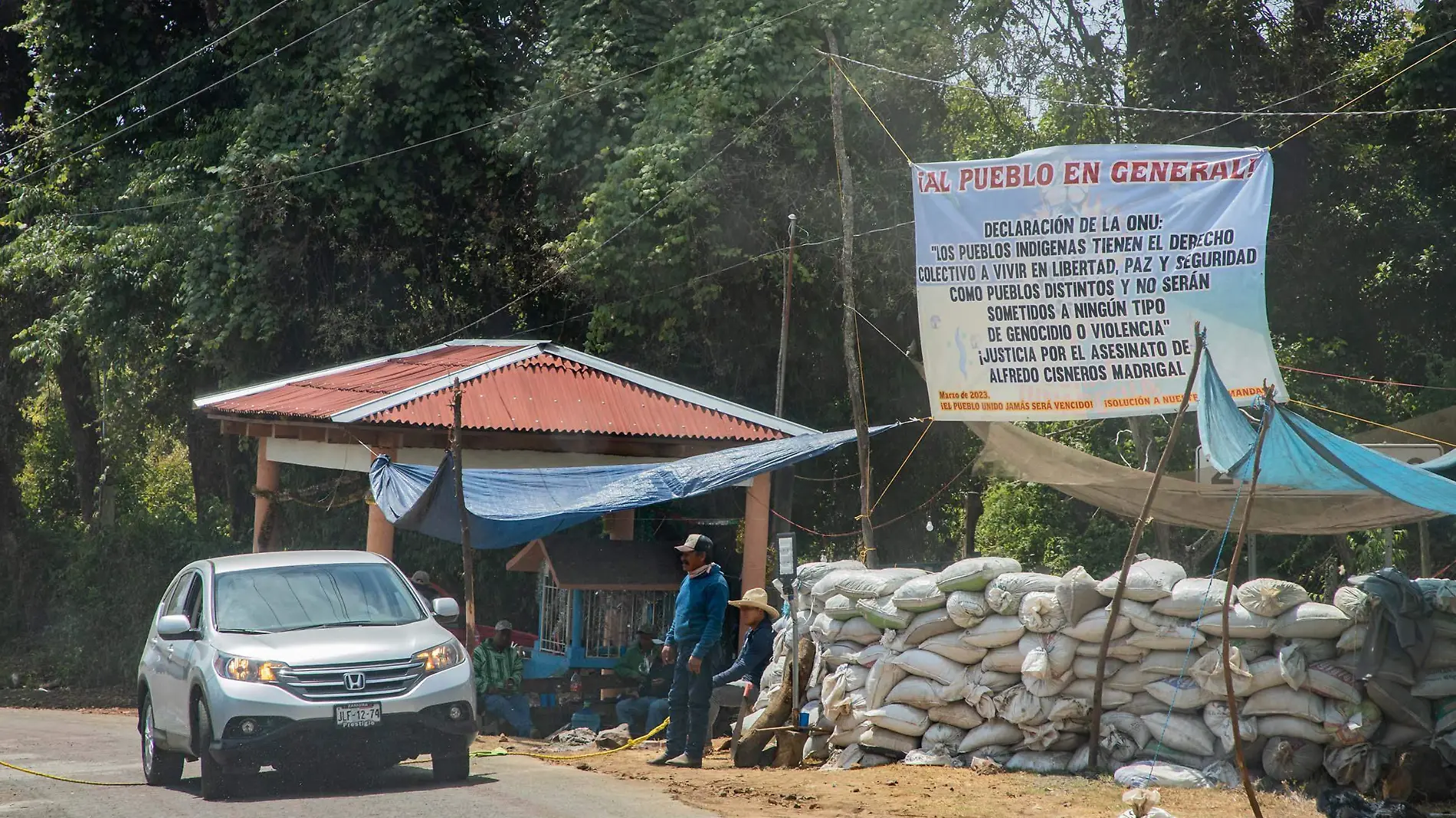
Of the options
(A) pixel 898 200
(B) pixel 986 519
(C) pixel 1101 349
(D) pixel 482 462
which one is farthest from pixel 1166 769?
(B) pixel 986 519

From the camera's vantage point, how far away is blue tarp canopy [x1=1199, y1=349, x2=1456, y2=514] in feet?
27.9

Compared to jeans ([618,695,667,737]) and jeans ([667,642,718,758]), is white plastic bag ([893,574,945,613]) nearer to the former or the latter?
jeans ([667,642,718,758])

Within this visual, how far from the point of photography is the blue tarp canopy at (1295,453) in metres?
8.50

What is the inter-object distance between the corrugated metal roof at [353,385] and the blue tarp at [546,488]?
171cm

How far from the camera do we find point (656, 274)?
730 inches

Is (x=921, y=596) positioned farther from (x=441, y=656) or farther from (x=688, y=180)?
(x=688, y=180)

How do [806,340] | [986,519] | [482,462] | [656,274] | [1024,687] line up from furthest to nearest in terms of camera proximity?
1. [986,519]
2. [806,340]
3. [656,274]
4. [482,462]
5. [1024,687]

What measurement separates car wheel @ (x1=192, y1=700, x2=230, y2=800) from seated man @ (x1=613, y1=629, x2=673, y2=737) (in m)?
4.47

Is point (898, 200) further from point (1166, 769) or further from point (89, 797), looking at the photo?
point (89, 797)

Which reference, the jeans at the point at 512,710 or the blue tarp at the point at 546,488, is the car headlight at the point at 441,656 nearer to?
the blue tarp at the point at 546,488

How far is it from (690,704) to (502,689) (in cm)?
357

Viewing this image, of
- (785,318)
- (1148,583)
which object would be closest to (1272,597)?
(1148,583)

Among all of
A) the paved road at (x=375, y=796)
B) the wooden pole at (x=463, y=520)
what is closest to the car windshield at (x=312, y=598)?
the paved road at (x=375, y=796)

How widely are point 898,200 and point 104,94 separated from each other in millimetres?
14284
